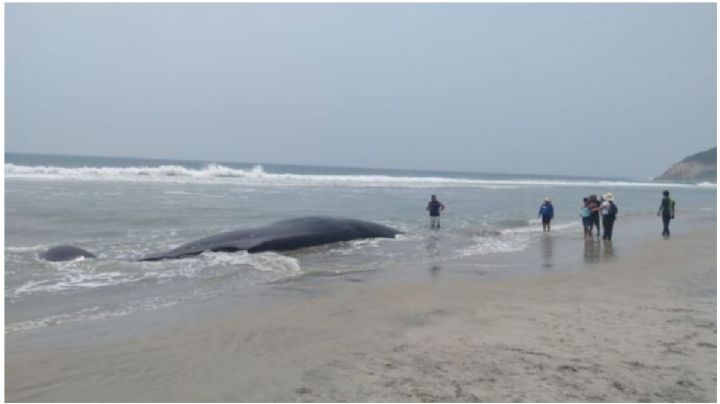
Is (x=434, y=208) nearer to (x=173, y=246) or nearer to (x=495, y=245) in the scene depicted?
(x=495, y=245)

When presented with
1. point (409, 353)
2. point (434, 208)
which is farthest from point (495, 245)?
point (409, 353)

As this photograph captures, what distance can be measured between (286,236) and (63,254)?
436 cm

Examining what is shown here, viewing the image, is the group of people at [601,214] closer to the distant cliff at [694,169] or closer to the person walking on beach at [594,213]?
the person walking on beach at [594,213]

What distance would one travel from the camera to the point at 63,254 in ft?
35.7

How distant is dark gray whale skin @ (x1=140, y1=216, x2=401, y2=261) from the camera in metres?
12.3

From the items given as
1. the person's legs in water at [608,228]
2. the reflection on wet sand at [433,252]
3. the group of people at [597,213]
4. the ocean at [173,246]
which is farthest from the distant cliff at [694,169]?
the reflection on wet sand at [433,252]

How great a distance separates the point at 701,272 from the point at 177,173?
4668 cm

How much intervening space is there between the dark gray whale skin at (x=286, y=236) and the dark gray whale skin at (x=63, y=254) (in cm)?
103

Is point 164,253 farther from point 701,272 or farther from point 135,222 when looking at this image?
point 701,272

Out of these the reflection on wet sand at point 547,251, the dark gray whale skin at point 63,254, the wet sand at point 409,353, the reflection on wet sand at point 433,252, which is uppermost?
the dark gray whale skin at point 63,254

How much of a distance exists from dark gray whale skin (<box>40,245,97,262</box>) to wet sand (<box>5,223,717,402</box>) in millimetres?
4615

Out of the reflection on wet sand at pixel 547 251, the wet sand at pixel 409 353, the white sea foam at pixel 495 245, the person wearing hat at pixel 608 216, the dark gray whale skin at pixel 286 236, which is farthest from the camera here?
the person wearing hat at pixel 608 216

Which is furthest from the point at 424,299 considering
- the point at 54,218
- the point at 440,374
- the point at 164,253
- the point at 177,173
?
the point at 177,173

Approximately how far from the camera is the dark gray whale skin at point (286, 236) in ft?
40.5
